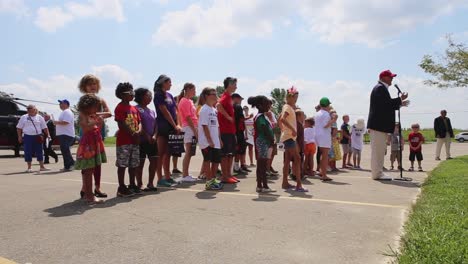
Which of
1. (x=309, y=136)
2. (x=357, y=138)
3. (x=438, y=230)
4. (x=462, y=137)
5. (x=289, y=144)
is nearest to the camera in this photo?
(x=438, y=230)

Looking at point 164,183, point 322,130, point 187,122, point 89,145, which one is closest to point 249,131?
point 322,130

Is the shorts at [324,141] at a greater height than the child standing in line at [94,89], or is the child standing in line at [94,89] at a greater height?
the child standing in line at [94,89]

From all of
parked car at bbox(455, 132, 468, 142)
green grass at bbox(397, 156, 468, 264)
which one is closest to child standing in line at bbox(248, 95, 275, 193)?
green grass at bbox(397, 156, 468, 264)

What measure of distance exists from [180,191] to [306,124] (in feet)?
13.3

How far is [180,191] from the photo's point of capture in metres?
6.66

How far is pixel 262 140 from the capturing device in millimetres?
6840

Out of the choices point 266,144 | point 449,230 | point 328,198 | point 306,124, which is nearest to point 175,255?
point 449,230

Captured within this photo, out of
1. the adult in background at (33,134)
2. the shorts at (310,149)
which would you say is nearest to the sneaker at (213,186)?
the shorts at (310,149)

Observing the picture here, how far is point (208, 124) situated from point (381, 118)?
3.71 metres

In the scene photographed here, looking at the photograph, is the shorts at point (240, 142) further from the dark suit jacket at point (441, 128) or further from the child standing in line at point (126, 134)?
the dark suit jacket at point (441, 128)

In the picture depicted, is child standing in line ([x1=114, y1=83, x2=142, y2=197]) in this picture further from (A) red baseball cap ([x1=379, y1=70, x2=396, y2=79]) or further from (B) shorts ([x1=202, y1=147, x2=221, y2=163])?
(A) red baseball cap ([x1=379, y1=70, x2=396, y2=79])

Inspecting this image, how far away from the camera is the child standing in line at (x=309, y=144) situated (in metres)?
9.21

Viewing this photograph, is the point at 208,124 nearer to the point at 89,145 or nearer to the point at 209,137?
the point at 209,137

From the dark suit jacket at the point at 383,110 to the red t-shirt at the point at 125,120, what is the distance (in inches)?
195
